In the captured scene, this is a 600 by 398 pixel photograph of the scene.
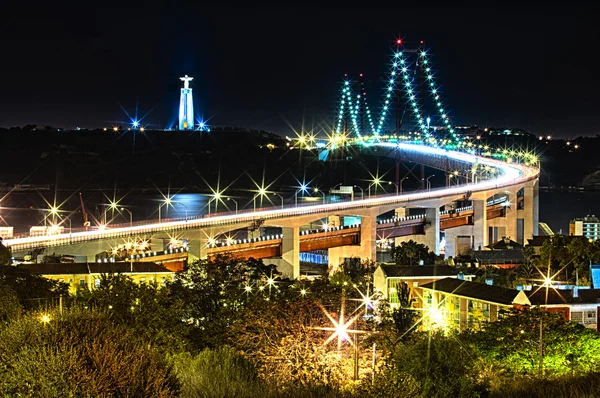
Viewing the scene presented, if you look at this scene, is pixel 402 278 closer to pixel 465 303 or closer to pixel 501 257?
pixel 465 303

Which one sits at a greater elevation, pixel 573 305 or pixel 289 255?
pixel 289 255

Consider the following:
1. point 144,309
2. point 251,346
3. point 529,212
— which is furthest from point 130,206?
point 251,346

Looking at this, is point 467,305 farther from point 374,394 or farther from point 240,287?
point 374,394

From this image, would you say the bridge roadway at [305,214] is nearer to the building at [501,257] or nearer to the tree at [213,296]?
the building at [501,257]

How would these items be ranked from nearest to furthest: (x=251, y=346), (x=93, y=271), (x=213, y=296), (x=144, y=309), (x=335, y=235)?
(x=251, y=346) < (x=144, y=309) < (x=213, y=296) < (x=93, y=271) < (x=335, y=235)

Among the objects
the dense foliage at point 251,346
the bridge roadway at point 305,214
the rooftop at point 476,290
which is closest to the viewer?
the dense foliage at point 251,346

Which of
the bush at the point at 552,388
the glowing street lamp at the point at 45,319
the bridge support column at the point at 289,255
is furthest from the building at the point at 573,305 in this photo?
the bridge support column at the point at 289,255

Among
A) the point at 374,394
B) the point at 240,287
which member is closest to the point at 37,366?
the point at 374,394

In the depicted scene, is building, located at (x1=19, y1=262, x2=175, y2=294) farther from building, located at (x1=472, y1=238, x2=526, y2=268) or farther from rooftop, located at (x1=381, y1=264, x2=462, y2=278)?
building, located at (x1=472, y1=238, x2=526, y2=268)
